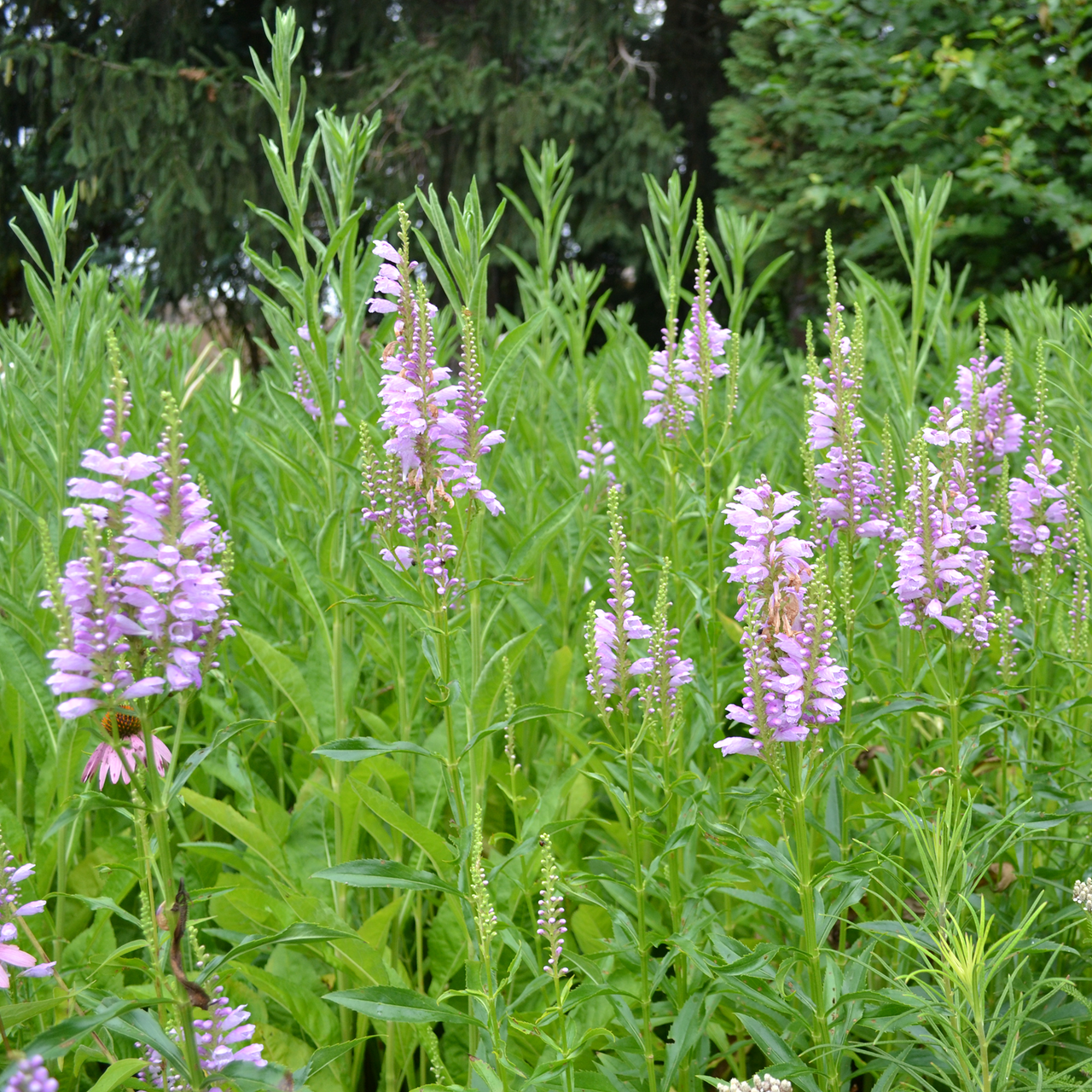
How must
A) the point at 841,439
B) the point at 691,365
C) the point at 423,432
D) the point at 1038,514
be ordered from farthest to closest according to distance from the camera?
the point at 691,365
the point at 1038,514
the point at 841,439
the point at 423,432

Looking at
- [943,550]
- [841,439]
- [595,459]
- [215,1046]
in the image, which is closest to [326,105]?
[595,459]

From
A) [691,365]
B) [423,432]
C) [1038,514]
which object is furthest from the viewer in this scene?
[691,365]

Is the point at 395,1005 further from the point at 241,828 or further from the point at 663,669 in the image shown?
the point at 663,669

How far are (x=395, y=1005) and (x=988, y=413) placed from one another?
2.25 meters

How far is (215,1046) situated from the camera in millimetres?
1438

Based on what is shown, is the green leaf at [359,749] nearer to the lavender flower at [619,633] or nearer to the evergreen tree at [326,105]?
the lavender flower at [619,633]

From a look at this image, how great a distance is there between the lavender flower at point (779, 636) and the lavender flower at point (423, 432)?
48cm

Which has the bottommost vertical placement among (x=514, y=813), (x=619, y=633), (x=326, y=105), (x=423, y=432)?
(x=514, y=813)

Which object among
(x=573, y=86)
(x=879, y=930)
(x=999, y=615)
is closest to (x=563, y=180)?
(x=999, y=615)

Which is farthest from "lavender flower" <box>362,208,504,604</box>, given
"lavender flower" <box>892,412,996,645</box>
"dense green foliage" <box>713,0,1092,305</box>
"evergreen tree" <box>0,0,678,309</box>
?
"evergreen tree" <box>0,0,678,309</box>

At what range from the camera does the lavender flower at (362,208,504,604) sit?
1726 mm

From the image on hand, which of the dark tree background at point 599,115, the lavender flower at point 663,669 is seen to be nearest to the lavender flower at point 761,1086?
the lavender flower at point 663,669

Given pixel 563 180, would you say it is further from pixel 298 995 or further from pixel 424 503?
pixel 298 995

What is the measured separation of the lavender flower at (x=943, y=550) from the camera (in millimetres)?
1817
